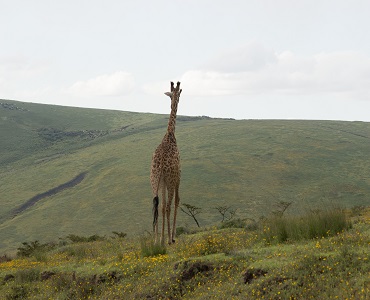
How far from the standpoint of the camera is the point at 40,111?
5408 inches

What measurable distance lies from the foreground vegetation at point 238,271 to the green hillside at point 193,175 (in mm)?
11591

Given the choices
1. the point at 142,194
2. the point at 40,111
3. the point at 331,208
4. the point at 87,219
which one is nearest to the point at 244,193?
the point at 142,194

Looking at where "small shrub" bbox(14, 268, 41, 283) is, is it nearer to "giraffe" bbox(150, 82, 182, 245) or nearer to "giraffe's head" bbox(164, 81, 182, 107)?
"giraffe" bbox(150, 82, 182, 245)

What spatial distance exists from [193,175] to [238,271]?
1786 inches

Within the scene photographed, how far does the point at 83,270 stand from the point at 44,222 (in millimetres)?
34259

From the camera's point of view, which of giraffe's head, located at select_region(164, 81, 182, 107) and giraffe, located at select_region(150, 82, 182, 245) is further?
giraffe's head, located at select_region(164, 81, 182, 107)

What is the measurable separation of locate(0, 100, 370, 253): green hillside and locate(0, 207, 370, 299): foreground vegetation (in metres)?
11.6

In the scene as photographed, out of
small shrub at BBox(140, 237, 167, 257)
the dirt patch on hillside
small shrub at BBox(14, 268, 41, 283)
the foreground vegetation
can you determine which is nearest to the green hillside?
the dirt patch on hillside

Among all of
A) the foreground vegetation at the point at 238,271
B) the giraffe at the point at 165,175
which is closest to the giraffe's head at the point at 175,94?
the giraffe at the point at 165,175

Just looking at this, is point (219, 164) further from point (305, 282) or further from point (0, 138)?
point (0, 138)

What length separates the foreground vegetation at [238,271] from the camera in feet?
28.4

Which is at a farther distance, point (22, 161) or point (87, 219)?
point (22, 161)

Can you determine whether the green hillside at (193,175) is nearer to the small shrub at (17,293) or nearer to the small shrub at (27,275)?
the small shrub at (27,275)

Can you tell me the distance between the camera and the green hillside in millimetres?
43781
